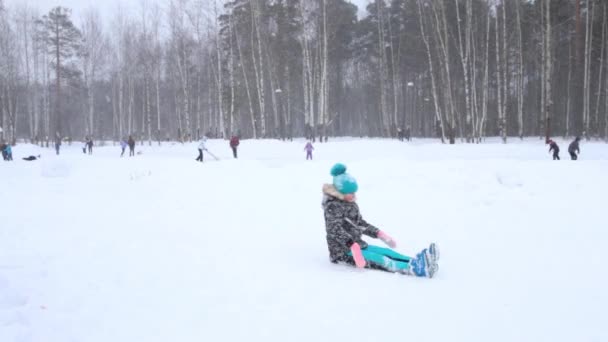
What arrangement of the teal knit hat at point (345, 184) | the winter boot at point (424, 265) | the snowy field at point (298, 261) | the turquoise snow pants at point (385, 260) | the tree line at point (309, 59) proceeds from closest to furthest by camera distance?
the snowy field at point (298, 261)
the winter boot at point (424, 265)
the turquoise snow pants at point (385, 260)
the teal knit hat at point (345, 184)
the tree line at point (309, 59)

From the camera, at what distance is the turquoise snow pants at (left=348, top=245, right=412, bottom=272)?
4660mm

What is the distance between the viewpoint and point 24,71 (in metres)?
36.4

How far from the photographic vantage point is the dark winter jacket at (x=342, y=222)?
493cm

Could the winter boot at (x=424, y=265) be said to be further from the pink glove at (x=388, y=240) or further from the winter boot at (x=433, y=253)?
the pink glove at (x=388, y=240)

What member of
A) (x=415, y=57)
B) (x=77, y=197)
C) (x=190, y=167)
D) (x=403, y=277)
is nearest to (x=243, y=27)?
(x=415, y=57)

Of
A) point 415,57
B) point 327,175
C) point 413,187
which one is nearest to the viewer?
point 413,187

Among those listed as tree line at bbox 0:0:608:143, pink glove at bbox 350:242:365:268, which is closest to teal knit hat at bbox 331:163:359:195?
pink glove at bbox 350:242:365:268

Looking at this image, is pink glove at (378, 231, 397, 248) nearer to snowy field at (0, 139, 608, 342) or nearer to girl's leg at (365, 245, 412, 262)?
girl's leg at (365, 245, 412, 262)

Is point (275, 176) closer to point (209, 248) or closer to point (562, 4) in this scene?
point (209, 248)

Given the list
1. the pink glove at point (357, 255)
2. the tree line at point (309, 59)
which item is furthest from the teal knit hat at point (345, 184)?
the tree line at point (309, 59)

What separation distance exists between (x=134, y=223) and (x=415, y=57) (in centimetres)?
3123

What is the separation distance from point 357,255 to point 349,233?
36 centimetres

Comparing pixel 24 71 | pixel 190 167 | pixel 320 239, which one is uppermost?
pixel 24 71

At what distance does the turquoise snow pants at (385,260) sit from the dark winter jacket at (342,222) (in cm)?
15
